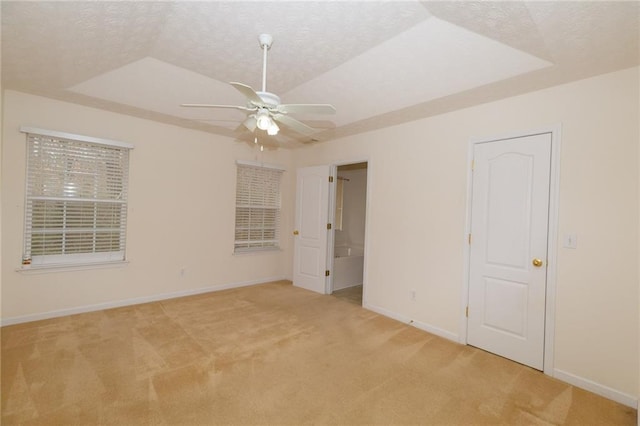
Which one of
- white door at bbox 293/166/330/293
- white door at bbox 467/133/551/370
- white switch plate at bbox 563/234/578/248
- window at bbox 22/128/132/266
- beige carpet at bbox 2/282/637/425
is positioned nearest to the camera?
beige carpet at bbox 2/282/637/425

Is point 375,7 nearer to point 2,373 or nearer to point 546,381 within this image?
point 546,381

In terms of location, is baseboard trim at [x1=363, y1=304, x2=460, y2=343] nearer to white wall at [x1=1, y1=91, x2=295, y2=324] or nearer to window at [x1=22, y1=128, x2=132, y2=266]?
white wall at [x1=1, y1=91, x2=295, y2=324]

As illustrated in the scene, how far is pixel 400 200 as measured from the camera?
3811 millimetres

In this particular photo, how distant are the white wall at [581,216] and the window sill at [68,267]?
392 centimetres

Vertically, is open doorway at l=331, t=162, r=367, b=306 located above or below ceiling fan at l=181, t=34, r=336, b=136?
below

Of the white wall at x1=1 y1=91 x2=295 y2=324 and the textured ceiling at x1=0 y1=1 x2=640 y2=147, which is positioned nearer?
the textured ceiling at x1=0 y1=1 x2=640 y2=147

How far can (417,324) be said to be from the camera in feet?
11.7

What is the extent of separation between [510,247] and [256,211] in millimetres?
3966

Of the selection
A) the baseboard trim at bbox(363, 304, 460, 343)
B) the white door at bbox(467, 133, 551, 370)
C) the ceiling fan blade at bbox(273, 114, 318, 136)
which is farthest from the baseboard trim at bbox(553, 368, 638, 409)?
the ceiling fan blade at bbox(273, 114, 318, 136)

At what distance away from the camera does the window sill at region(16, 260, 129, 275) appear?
332 centimetres

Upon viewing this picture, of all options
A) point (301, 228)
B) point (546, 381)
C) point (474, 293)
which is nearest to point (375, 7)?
point (474, 293)

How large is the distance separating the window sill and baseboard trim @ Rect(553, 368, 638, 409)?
4.89 meters

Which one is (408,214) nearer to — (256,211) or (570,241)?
(570,241)

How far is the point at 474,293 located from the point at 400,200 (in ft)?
4.46
